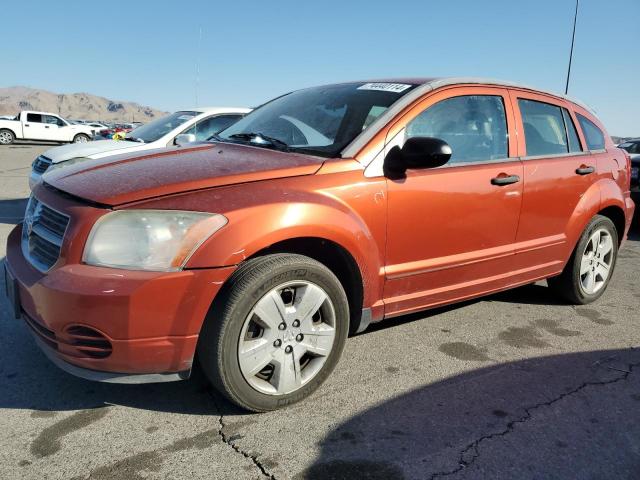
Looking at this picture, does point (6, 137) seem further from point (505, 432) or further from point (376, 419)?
point (505, 432)

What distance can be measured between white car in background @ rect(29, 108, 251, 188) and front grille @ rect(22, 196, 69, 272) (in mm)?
3675

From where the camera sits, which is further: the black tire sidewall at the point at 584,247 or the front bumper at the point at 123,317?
the black tire sidewall at the point at 584,247

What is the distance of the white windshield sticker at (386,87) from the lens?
3.23 meters

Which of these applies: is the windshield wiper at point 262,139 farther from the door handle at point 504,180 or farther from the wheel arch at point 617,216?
the wheel arch at point 617,216

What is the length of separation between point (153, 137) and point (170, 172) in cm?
495

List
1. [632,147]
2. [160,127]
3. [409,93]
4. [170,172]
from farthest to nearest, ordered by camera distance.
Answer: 1. [632,147]
2. [160,127]
3. [409,93]
4. [170,172]

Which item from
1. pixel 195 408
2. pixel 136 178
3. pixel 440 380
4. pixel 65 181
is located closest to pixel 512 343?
pixel 440 380

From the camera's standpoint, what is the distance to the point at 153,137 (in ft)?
23.4

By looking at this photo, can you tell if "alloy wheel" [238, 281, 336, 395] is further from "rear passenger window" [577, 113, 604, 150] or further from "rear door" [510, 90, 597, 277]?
"rear passenger window" [577, 113, 604, 150]

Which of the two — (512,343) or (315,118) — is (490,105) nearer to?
(315,118)

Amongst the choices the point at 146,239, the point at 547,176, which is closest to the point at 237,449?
the point at 146,239

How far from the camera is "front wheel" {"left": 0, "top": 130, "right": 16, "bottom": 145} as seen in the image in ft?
79.6

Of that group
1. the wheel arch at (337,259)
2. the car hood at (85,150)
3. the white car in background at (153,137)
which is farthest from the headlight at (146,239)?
the car hood at (85,150)

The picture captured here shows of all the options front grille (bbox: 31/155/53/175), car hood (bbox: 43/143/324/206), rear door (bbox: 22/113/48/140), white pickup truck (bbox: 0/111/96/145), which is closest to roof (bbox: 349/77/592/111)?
car hood (bbox: 43/143/324/206)
